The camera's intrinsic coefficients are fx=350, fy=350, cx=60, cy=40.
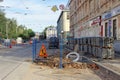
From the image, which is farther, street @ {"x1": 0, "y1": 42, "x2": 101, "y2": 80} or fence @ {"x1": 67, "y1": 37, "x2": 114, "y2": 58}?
fence @ {"x1": 67, "y1": 37, "x2": 114, "y2": 58}

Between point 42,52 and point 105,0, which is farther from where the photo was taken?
point 105,0

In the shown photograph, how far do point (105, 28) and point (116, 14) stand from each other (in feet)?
21.8

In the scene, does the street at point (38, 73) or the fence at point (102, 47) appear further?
the fence at point (102, 47)

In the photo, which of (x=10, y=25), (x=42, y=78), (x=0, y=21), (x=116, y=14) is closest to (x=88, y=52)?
(x=116, y=14)

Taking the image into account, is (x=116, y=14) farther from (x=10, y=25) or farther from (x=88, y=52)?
(x=10, y=25)

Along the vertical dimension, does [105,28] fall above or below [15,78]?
above

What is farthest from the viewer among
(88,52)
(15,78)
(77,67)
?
(88,52)

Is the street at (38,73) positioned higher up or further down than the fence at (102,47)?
further down

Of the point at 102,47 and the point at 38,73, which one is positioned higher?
the point at 102,47

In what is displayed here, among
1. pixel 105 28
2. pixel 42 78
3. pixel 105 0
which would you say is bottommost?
pixel 42 78

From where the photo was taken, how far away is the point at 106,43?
80.2ft

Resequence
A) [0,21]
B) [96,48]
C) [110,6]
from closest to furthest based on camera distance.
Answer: [96,48] < [110,6] < [0,21]

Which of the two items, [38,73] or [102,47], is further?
[102,47]

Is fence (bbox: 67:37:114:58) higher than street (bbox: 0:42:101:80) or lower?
higher
